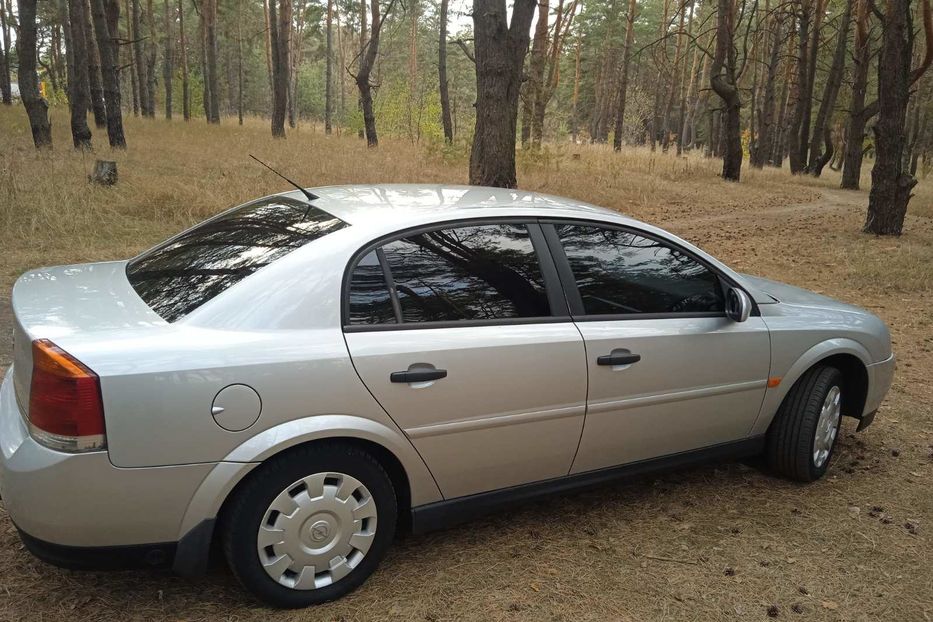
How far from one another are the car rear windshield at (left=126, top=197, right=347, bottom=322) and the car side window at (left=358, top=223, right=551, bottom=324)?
0.35m

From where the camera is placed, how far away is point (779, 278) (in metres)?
9.26

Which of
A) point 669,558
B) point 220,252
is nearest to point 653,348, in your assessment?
point 669,558

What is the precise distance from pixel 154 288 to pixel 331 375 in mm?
910

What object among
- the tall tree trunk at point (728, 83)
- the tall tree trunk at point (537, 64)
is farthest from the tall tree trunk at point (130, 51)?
the tall tree trunk at point (728, 83)

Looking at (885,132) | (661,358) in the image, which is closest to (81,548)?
(661,358)

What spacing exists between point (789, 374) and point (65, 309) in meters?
3.43

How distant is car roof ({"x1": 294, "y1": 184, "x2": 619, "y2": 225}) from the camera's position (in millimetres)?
2947

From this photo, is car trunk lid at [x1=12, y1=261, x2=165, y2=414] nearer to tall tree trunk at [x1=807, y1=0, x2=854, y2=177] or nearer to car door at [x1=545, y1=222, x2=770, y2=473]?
car door at [x1=545, y1=222, x2=770, y2=473]

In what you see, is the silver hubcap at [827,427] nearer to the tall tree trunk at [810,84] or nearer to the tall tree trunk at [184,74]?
the tall tree trunk at [810,84]

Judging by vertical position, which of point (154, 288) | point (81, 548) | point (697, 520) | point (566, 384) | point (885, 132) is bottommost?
point (697, 520)

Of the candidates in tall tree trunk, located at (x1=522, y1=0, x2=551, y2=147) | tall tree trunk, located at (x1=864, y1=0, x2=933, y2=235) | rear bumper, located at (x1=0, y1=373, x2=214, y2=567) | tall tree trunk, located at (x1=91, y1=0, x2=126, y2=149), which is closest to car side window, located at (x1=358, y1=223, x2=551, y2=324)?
rear bumper, located at (x1=0, y1=373, x2=214, y2=567)

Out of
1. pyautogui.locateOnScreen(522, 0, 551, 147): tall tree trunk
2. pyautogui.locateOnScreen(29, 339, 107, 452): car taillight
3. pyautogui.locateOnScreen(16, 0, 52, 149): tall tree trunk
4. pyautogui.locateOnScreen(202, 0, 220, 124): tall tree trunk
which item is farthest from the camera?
pyautogui.locateOnScreen(202, 0, 220, 124): tall tree trunk

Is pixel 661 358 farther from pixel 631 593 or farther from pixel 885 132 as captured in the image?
pixel 885 132

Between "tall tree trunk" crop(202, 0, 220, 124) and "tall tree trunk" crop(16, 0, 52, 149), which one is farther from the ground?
"tall tree trunk" crop(202, 0, 220, 124)
